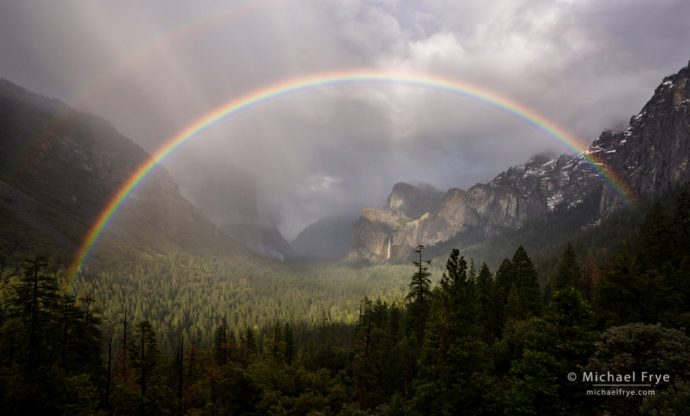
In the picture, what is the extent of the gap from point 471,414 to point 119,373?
153 ft

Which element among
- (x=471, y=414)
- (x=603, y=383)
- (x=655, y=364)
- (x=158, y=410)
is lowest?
(x=158, y=410)

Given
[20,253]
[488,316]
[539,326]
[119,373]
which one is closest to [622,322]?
[539,326]

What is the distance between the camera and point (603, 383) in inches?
726

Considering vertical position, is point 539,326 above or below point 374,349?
above

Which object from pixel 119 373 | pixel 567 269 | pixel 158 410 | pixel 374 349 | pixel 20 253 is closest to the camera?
pixel 158 410

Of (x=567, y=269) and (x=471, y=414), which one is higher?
(x=567, y=269)

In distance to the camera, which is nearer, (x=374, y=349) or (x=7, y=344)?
(x=7, y=344)

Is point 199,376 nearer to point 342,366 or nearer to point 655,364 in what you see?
point 342,366

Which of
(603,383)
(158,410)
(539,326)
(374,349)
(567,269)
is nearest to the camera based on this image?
(603,383)

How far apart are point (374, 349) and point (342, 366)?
1027 inches

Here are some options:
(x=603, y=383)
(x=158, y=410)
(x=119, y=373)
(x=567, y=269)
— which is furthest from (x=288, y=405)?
(x=567, y=269)

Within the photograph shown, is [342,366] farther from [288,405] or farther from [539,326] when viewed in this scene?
[539,326]

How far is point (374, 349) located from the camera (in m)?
44.0

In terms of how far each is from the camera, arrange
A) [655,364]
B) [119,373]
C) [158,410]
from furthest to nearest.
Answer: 1. [119,373]
2. [158,410]
3. [655,364]
